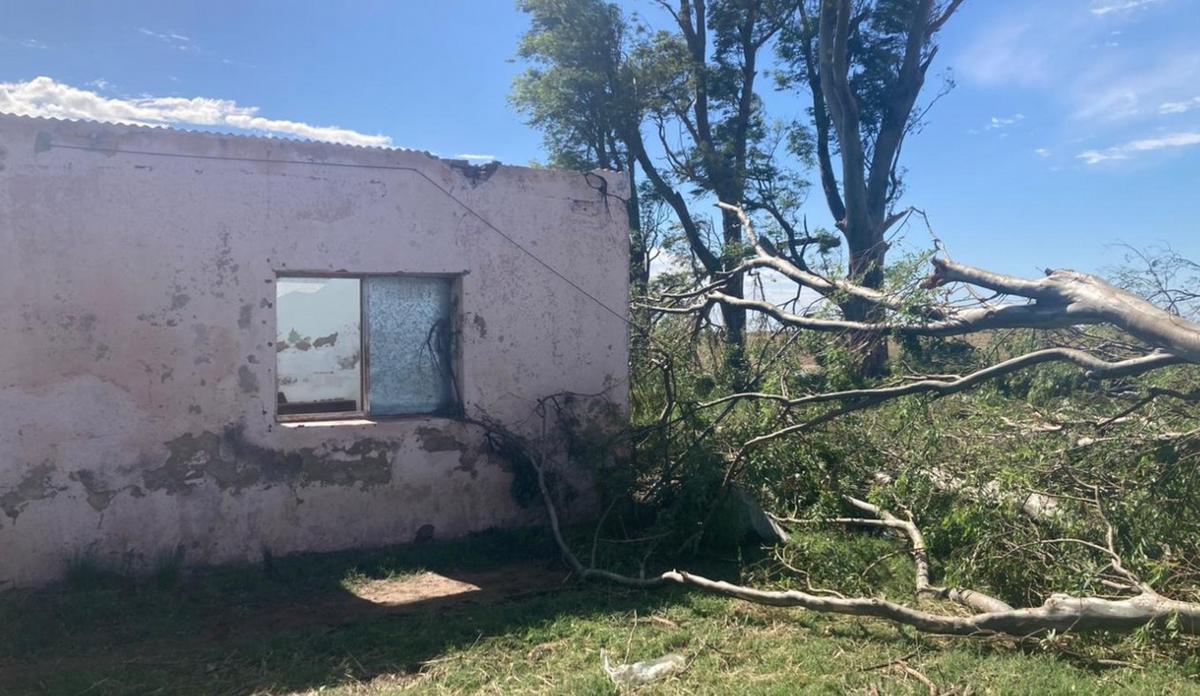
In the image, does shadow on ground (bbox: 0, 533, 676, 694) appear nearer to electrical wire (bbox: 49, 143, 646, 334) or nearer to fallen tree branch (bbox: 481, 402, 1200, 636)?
fallen tree branch (bbox: 481, 402, 1200, 636)

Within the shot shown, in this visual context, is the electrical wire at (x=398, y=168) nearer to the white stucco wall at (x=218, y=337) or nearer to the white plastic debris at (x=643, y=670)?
the white stucco wall at (x=218, y=337)

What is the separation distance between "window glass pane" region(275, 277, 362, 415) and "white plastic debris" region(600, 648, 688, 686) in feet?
11.7

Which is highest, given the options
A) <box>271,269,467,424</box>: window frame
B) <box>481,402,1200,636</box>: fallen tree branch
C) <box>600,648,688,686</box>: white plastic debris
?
<box>271,269,467,424</box>: window frame

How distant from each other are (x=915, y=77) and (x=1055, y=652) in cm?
1302

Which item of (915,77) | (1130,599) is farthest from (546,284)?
(915,77)

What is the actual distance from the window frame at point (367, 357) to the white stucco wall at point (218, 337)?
0.08m

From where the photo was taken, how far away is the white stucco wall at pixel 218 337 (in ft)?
20.1

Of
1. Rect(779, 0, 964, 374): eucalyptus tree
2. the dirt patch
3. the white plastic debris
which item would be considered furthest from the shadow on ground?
Rect(779, 0, 964, 374): eucalyptus tree

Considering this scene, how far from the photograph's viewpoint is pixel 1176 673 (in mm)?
4461

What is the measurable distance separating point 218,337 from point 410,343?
1531 mm

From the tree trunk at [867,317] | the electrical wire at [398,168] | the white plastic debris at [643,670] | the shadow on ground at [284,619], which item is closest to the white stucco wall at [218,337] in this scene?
the electrical wire at [398,168]

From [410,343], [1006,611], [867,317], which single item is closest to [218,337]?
[410,343]

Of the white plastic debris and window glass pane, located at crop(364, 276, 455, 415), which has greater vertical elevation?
window glass pane, located at crop(364, 276, 455, 415)

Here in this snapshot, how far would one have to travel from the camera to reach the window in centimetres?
724
